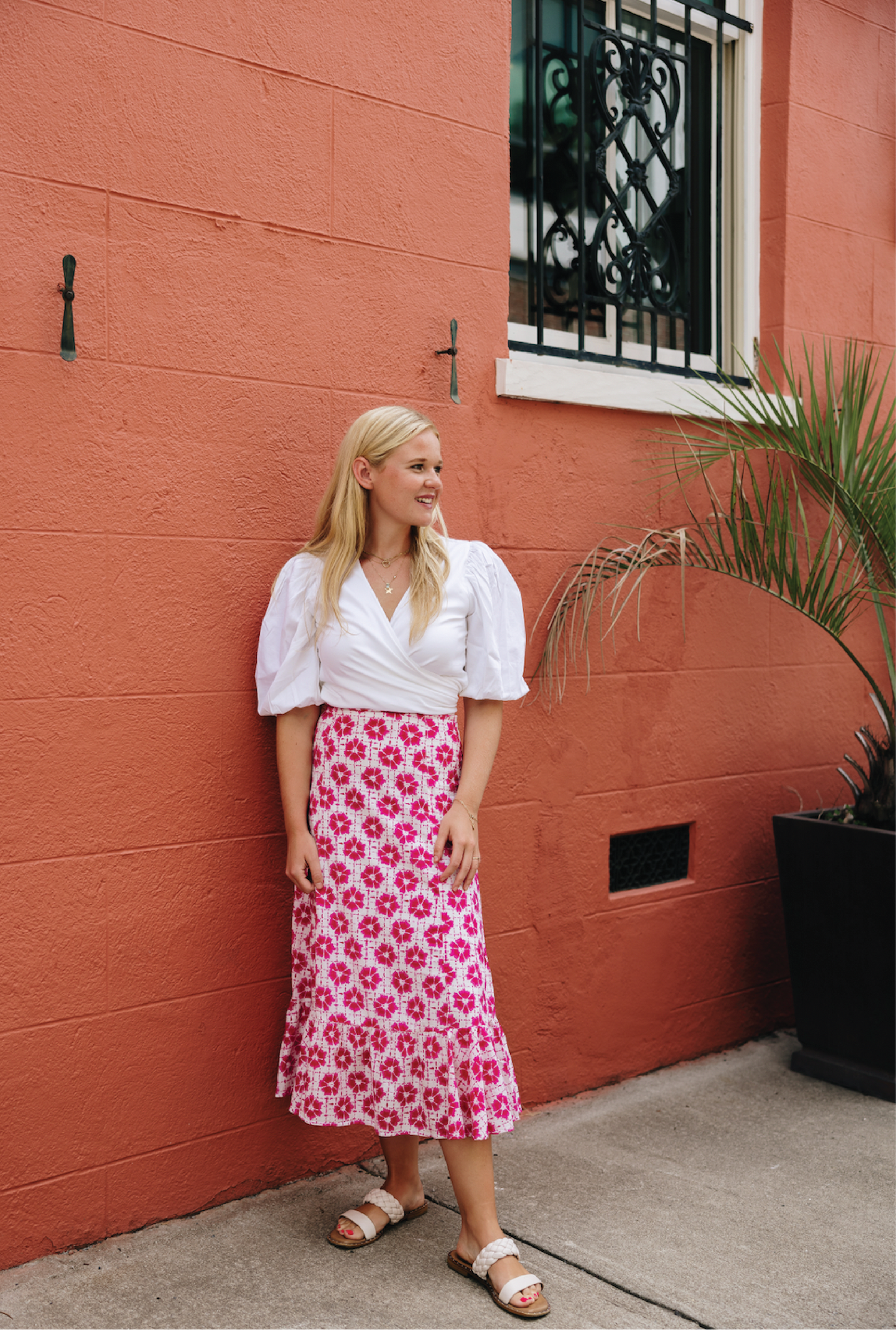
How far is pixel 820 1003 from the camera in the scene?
4.04 meters

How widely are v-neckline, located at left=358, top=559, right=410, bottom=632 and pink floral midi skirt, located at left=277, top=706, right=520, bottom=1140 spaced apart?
22cm

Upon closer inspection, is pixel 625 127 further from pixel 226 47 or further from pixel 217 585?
pixel 217 585

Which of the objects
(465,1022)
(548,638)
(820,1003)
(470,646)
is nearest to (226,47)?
(470,646)

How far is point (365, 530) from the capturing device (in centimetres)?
296

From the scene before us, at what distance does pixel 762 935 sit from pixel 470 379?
2262 mm

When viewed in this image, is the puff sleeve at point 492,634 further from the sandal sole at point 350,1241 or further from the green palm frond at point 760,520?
the sandal sole at point 350,1241

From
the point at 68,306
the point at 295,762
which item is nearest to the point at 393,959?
the point at 295,762

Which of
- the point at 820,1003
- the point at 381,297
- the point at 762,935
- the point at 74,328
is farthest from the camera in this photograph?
the point at 762,935

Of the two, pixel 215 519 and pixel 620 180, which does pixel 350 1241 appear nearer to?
pixel 215 519

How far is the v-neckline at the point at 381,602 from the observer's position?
2.89 metres

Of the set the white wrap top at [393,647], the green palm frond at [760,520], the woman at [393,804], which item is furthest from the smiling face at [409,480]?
the green palm frond at [760,520]

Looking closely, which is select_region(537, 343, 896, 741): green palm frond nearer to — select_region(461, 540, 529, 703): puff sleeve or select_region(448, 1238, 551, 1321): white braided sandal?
select_region(461, 540, 529, 703): puff sleeve

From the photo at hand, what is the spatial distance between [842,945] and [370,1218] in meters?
1.80

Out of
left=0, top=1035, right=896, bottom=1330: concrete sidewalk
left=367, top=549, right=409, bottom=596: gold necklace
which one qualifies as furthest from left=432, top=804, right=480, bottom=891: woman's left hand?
left=0, top=1035, right=896, bottom=1330: concrete sidewalk
